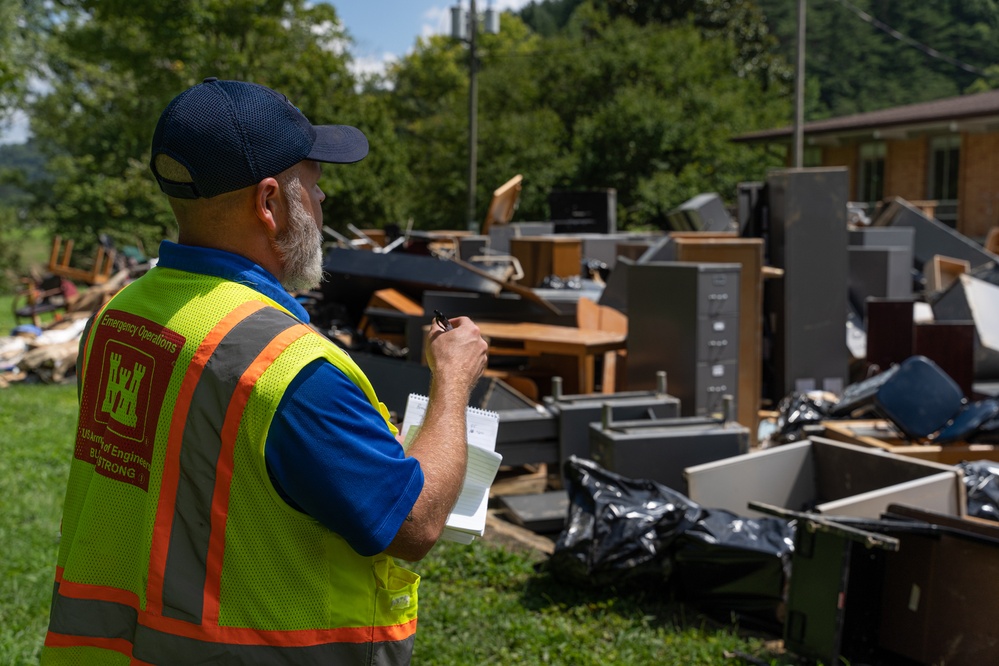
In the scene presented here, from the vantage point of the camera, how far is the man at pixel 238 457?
64.6 inches

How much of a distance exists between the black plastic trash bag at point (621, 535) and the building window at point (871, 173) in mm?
23640

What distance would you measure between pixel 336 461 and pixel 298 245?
460 millimetres

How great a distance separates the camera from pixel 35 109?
112 ft

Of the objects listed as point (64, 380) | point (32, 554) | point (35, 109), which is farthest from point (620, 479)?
point (35, 109)

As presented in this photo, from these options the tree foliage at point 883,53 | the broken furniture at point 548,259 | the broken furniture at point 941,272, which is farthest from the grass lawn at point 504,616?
the tree foliage at point 883,53

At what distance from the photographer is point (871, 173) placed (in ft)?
88.5

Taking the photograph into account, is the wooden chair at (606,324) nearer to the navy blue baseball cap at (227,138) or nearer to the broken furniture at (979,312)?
the broken furniture at (979,312)

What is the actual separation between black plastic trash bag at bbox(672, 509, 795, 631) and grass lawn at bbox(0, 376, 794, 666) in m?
0.13

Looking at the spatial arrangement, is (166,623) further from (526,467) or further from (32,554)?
(526,467)

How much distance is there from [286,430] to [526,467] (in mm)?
5260

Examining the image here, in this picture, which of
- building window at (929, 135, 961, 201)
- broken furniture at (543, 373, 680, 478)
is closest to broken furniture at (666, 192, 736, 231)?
broken furniture at (543, 373, 680, 478)

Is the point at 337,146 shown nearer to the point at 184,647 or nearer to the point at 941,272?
the point at 184,647

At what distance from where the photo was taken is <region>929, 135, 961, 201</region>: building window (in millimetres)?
24031

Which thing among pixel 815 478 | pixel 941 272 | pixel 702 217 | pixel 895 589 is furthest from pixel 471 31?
pixel 895 589
